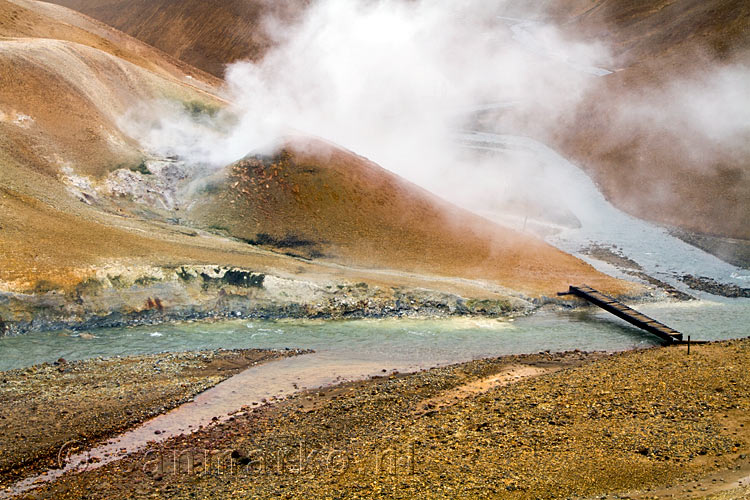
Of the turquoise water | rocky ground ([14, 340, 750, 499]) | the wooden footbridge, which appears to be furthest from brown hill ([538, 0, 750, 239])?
rocky ground ([14, 340, 750, 499])

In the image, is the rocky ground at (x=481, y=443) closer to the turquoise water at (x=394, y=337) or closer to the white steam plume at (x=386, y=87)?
the turquoise water at (x=394, y=337)

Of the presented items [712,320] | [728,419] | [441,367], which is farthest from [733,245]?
[728,419]

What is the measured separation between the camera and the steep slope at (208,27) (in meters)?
70.9

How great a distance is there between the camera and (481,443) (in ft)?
41.8

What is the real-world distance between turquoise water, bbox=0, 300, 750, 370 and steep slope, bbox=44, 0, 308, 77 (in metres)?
51.1

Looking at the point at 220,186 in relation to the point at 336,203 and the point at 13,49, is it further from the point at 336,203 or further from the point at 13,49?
the point at 13,49

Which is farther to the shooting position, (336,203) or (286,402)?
(336,203)

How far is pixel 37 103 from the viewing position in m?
30.5

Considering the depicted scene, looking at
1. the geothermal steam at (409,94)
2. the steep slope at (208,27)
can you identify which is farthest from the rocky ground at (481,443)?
the steep slope at (208,27)

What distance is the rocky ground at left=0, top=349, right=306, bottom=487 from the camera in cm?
1402

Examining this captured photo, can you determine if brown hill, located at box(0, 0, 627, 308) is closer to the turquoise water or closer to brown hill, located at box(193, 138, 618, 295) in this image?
brown hill, located at box(193, 138, 618, 295)

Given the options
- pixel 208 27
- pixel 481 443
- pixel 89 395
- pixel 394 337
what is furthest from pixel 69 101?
pixel 208 27

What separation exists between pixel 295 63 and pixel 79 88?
1081 inches

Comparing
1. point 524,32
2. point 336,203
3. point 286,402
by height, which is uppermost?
point 524,32
